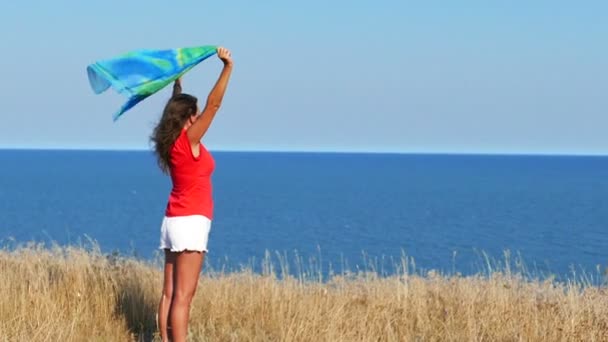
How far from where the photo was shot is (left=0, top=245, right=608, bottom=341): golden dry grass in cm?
763

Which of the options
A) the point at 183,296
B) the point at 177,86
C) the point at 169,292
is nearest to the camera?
the point at 183,296

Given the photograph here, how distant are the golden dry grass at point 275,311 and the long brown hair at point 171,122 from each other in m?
1.61

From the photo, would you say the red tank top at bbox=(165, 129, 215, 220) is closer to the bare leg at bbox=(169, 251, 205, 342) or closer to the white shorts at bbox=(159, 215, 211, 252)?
the white shorts at bbox=(159, 215, 211, 252)

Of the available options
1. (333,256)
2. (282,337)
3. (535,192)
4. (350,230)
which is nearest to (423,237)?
(350,230)

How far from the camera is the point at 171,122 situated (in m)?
6.75

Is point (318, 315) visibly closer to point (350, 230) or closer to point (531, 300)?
point (531, 300)

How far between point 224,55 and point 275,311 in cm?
262

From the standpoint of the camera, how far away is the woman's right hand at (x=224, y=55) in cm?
671

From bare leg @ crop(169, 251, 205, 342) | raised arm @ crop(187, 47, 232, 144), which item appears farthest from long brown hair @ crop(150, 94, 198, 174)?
bare leg @ crop(169, 251, 205, 342)

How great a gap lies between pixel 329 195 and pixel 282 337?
8625 cm

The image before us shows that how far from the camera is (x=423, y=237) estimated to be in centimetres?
5072

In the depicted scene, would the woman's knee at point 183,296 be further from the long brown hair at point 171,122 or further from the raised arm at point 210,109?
the raised arm at point 210,109

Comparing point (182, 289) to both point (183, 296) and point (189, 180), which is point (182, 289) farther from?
point (189, 180)

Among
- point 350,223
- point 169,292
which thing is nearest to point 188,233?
point 169,292
